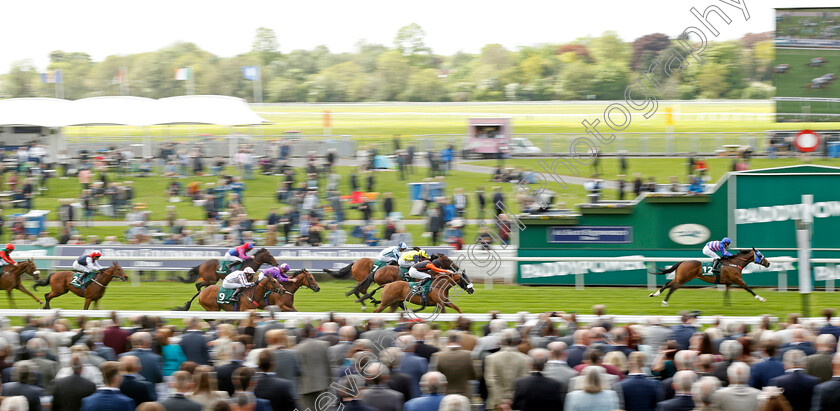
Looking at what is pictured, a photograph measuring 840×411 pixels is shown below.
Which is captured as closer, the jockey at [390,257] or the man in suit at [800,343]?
the man in suit at [800,343]

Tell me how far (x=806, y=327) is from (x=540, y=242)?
273 inches

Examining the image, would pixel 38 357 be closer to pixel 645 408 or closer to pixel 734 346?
pixel 645 408

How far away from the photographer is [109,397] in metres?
4.74

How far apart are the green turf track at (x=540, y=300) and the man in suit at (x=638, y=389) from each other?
6322 millimetres

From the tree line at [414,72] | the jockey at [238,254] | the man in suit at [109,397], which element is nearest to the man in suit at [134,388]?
the man in suit at [109,397]

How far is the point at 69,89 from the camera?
58.3 m

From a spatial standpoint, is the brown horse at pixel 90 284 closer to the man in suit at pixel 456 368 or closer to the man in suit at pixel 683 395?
the man in suit at pixel 456 368

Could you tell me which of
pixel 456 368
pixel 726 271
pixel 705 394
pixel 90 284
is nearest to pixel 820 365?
pixel 705 394

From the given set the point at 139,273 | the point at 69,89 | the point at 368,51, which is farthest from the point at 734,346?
the point at 368,51

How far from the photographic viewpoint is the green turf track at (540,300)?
11.4 m

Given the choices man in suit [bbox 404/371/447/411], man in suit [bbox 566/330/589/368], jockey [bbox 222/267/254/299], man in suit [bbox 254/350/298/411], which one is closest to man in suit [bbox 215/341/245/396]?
man in suit [bbox 254/350/298/411]

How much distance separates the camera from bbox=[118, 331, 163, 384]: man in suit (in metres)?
5.88

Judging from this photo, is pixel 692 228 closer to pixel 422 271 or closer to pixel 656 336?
pixel 422 271

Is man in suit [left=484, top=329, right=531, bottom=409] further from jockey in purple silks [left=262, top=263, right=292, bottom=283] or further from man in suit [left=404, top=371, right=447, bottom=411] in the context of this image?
jockey in purple silks [left=262, top=263, right=292, bottom=283]
